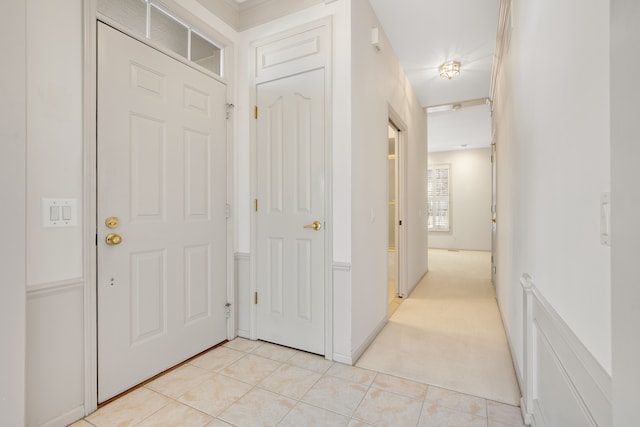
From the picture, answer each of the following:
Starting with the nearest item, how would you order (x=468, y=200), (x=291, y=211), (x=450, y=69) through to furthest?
(x=291, y=211) → (x=450, y=69) → (x=468, y=200)

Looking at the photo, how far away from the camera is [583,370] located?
0.81 meters

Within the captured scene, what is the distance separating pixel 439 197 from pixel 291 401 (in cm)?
793

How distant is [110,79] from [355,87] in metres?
1.53

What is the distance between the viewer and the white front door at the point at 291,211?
92.4 inches

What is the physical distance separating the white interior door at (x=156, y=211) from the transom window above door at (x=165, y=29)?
0.12 metres

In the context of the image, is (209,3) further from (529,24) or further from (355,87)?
(529,24)

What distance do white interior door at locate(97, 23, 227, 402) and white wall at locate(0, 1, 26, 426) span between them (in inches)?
15.4

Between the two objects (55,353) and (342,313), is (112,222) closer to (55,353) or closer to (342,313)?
(55,353)

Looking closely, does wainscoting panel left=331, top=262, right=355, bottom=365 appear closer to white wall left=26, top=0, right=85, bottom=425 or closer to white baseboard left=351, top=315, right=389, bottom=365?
white baseboard left=351, top=315, right=389, bottom=365

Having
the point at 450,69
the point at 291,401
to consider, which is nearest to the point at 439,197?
the point at 450,69

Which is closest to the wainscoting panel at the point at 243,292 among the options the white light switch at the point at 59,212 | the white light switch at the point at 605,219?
the white light switch at the point at 59,212

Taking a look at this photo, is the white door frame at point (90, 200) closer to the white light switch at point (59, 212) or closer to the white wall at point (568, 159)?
the white light switch at point (59, 212)

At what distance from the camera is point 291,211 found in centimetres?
246

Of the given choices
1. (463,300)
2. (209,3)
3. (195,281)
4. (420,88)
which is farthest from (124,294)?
(420,88)
